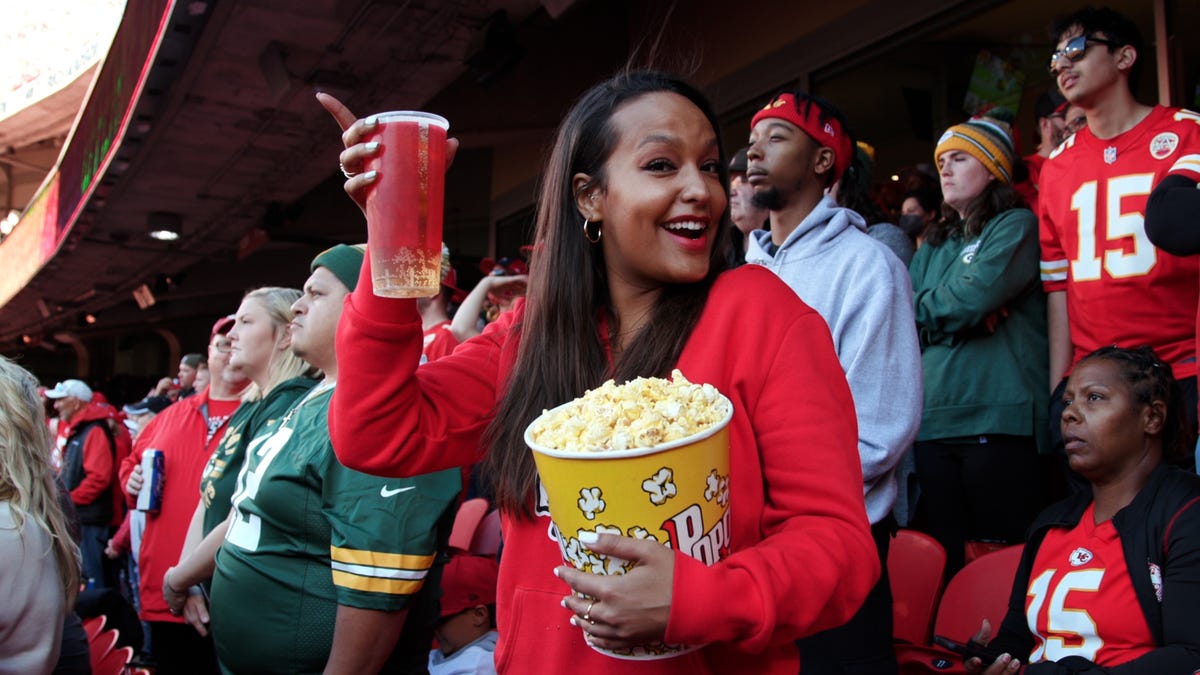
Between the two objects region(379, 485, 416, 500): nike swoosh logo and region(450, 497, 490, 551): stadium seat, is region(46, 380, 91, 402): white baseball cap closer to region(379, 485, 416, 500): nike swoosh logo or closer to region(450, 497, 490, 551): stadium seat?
region(450, 497, 490, 551): stadium seat

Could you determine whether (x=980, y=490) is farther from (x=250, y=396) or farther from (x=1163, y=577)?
(x=250, y=396)

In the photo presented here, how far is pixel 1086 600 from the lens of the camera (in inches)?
105

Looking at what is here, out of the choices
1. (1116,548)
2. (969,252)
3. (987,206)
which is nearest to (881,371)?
(1116,548)

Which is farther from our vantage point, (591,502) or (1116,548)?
(1116,548)

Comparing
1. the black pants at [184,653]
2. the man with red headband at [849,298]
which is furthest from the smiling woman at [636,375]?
the black pants at [184,653]

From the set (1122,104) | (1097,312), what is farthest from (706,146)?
(1122,104)

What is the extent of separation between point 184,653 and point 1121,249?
4.17m

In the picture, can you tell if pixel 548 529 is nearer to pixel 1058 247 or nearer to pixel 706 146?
pixel 706 146

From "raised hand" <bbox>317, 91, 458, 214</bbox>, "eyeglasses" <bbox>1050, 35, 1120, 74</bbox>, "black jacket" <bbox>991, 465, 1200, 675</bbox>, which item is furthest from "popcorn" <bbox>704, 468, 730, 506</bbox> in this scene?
"eyeglasses" <bbox>1050, 35, 1120, 74</bbox>

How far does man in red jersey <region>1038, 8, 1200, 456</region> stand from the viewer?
3445 mm

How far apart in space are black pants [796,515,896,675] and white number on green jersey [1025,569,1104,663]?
0.69 m

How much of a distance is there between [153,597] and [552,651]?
3.76 metres

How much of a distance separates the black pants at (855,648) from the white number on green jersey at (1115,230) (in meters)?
1.96

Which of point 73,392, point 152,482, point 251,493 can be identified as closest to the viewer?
point 251,493
